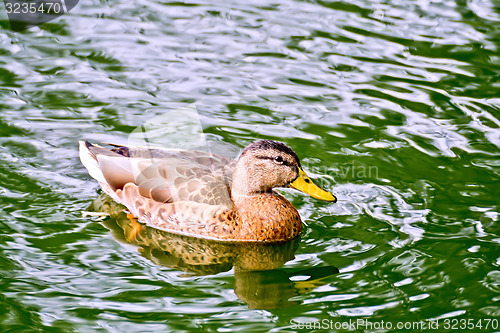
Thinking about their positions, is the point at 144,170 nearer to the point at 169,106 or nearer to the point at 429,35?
the point at 169,106

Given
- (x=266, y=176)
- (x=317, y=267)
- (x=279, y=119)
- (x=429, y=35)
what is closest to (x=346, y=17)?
(x=429, y=35)

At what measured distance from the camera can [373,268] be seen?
707 cm

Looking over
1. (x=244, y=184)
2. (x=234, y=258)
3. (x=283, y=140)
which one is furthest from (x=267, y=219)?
(x=283, y=140)

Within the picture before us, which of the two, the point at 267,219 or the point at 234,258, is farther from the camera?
the point at 267,219

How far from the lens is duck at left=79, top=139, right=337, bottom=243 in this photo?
25.6 ft

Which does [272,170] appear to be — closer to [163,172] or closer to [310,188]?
[310,188]

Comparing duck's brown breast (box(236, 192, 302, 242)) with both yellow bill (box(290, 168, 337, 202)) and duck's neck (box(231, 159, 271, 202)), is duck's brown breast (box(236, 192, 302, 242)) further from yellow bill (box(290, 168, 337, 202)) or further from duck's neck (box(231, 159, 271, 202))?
yellow bill (box(290, 168, 337, 202))

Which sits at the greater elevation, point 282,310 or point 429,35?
point 429,35

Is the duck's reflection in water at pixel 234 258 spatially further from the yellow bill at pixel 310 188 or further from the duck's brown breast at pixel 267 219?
the yellow bill at pixel 310 188

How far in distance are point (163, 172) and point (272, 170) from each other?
110 centimetres

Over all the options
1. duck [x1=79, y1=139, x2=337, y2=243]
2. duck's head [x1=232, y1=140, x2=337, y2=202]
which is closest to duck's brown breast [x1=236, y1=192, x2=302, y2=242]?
duck [x1=79, y1=139, x2=337, y2=243]

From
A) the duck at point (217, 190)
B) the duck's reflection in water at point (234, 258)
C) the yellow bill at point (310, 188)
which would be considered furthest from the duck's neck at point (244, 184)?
the duck's reflection in water at point (234, 258)

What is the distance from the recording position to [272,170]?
7.80m

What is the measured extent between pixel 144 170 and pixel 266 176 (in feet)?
4.12
